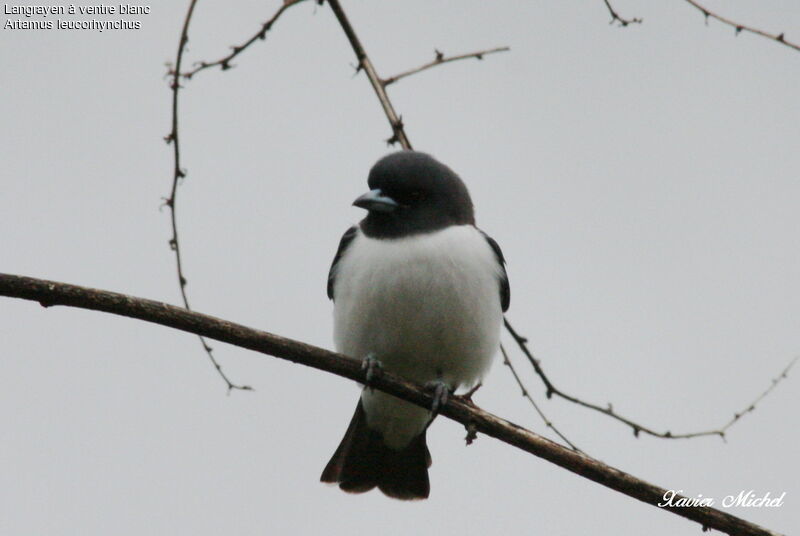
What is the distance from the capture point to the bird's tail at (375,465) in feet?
21.9

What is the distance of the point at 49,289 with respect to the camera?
4.27m

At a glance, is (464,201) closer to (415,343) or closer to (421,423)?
(415,343)

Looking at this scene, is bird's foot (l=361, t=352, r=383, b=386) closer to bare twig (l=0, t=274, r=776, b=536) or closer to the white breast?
bare twig (l=0, t=274, r=776, b=536)

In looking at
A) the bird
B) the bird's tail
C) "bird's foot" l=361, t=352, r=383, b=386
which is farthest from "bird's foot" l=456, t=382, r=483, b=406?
the bird's tail

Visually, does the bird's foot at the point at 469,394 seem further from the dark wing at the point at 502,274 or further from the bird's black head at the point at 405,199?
the bird's black head at the point at 405,199

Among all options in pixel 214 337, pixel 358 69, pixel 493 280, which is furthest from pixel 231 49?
pixel 493 280

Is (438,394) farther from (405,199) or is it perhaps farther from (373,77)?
(373,77)

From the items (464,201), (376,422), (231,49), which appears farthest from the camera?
(376,422)

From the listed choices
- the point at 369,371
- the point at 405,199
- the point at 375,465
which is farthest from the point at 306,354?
the point at 375,465

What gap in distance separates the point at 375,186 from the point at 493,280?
2.97 feet

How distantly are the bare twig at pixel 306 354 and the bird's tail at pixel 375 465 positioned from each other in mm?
1939

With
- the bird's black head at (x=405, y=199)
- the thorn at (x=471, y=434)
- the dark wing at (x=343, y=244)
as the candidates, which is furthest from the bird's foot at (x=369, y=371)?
the dark wing at (x=343, y=244)

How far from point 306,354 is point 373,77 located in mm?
1642

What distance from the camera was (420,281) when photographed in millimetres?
5586
